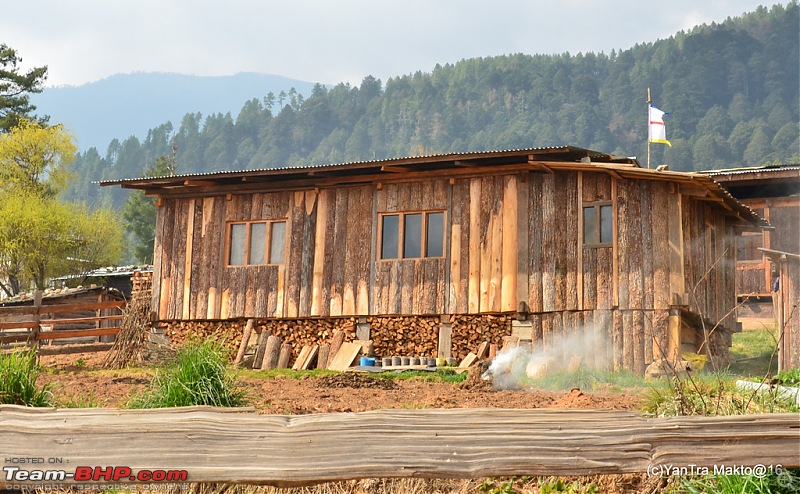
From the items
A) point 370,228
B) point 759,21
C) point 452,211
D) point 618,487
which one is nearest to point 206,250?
point 370,228

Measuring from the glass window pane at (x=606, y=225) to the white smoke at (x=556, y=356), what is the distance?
1820 millimetres

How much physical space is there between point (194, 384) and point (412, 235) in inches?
453

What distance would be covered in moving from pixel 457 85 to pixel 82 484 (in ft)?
516

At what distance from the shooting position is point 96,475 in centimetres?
528

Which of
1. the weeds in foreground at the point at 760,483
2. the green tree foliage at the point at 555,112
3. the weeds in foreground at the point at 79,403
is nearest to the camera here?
the weeds in foreground at the point at 760,483

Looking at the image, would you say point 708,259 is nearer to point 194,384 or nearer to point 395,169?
point 395,169

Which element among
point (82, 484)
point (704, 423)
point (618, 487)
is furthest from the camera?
point (618, 487)

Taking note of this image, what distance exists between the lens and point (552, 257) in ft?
61.0

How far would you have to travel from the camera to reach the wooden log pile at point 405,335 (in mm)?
19703

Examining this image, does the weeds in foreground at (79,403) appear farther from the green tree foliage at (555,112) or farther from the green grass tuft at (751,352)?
the green tree foliage at (555,112)

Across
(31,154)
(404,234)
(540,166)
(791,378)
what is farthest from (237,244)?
(31,154)

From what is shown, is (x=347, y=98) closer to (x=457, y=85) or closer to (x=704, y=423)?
(x=457, y=85)

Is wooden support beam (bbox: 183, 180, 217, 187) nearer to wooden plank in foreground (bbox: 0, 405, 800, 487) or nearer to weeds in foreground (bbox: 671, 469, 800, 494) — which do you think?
wooden plank in foreground (bbox: 0, 405, 800, 487)

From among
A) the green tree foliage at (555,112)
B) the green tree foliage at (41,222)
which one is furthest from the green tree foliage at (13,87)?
the green tree foliage at (555,112)
